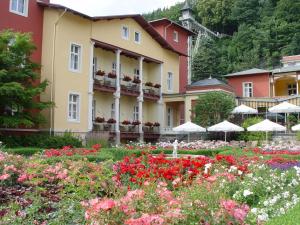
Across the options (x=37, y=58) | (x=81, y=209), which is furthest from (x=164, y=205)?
(x=37, y=58)

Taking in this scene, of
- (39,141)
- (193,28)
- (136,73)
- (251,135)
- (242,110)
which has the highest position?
(193,28)

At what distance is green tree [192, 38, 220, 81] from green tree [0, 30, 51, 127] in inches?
1416

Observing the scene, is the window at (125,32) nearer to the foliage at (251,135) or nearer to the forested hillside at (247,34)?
the foliage at (251,135)

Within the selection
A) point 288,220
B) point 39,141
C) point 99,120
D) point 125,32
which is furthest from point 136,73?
point 288,220

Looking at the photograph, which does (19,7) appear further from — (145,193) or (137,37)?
(145,193)

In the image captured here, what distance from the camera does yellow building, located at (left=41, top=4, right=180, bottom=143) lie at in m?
22.8

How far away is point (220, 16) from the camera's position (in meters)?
67.7

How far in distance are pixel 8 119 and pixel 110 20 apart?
10.6 meters

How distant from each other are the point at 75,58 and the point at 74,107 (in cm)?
285

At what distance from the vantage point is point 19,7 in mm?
→ 22000

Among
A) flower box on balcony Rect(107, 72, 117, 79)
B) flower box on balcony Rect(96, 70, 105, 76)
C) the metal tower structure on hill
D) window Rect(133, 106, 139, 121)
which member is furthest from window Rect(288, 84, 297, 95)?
flower box on balcony Rect(96, 70, 105, 76)

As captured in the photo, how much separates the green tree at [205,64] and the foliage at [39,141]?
35075 mm

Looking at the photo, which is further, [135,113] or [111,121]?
[135,113]

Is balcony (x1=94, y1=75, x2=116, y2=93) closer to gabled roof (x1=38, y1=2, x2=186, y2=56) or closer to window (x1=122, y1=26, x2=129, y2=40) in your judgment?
window (x1=122, y1=26, x2=129, y2=40)
